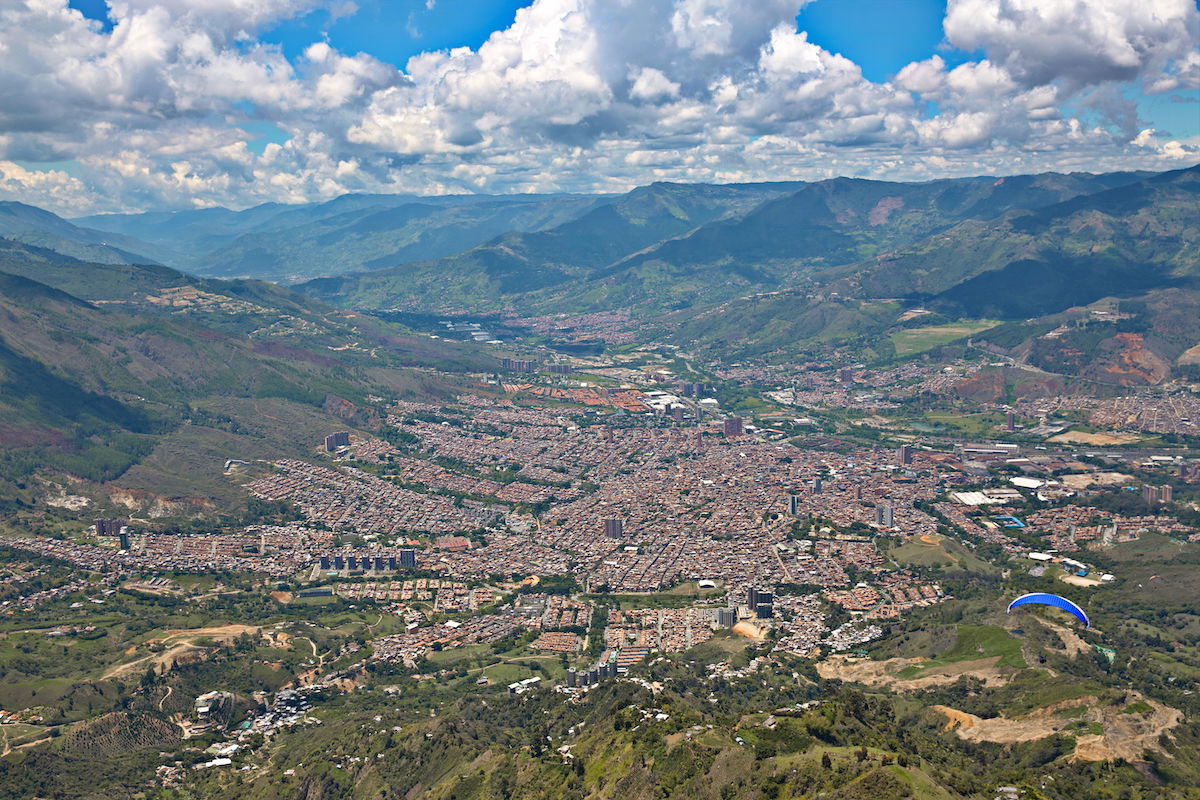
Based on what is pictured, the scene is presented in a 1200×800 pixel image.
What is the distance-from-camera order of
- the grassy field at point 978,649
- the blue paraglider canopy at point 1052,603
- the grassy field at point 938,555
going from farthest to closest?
the grassy field at point 938,555 < the blue paraglider canopy at point 1052,603 < the grassy field at point 978,649

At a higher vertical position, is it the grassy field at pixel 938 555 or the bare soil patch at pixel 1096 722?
the grassy field at pixel 938 555

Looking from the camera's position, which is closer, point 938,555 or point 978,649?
point 978,649

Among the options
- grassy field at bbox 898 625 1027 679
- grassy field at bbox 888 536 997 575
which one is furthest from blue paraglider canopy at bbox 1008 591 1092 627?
grassy field at bbox 888 536 997 575

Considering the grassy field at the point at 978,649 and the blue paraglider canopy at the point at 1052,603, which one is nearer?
the grassy field at the point at 978,649

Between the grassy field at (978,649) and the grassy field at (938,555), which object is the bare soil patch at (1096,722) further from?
the grassy field at (938,555)

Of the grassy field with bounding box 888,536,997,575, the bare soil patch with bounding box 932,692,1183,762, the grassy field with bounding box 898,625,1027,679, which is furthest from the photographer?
the grassy field with bounding box 888,536,997,575

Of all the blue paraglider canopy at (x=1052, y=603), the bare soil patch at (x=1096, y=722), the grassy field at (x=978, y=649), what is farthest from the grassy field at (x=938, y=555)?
the bare soil patch at (x=1096, y=722)

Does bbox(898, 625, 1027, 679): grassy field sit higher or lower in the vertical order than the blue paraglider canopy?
lower

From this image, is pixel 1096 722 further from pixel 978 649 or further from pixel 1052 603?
pixel 1052 603

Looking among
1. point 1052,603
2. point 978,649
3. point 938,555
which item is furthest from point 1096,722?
point 938,555

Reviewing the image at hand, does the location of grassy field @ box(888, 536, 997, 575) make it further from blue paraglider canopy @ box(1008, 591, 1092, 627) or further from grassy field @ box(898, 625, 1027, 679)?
grassy field @ box(898, 625, 1027, 679)

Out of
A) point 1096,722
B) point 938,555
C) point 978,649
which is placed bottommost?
point 1096,722

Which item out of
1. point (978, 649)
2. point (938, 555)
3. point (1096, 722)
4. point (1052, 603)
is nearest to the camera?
point (1096, 722)
